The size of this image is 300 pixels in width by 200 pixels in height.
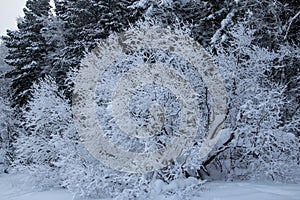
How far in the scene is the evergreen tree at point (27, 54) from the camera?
22.6 meters

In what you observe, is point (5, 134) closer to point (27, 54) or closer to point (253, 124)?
point (27, 54)

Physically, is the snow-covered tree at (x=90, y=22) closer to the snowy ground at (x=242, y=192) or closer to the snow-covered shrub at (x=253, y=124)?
the snow-covered shrub at (x=253, y=124)

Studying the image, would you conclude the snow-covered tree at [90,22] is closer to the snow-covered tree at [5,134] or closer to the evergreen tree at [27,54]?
the evergreen tree at [27,54]

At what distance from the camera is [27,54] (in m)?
23.1

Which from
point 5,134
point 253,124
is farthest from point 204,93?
point 5,134

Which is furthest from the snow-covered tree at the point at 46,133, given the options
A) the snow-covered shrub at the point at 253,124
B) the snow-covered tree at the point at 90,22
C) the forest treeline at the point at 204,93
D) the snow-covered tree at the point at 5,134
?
the snow-covered tree at the point at 5,134

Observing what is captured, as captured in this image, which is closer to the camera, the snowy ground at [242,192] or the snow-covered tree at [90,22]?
the snowy ground at [242,192]

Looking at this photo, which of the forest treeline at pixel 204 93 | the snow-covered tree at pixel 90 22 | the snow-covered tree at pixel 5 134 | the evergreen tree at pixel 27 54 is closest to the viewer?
the forest treeline at pixel 204 93

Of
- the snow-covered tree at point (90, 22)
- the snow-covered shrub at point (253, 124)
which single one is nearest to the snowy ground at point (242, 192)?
the snow-covered shrub at point (253, 124)

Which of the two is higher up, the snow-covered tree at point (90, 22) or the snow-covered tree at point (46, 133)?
the snow-covered tree at point (90, 22)

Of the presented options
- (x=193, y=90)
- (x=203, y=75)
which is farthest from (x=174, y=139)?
(x=203, y=75)

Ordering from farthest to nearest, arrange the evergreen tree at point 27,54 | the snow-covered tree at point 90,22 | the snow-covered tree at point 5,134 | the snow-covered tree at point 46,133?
the snow-covered tree at point 5,134 → the evergreen tree at point 27,54 → the snow-covered tree at point 90,22 → the snow-covered tree at point 46,133

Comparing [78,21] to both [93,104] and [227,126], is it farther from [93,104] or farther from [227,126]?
[227,126]

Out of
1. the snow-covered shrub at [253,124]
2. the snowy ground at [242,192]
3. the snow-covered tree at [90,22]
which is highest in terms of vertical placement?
the snow-covered tree at [90,22]
